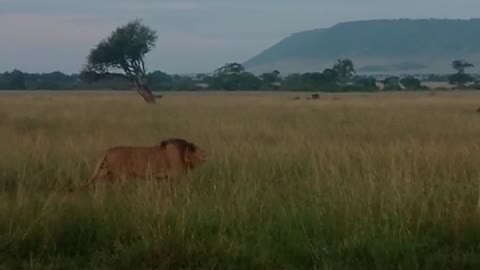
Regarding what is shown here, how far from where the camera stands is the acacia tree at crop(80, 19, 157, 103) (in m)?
44.7

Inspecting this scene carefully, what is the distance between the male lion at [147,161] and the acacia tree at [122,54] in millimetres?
36355

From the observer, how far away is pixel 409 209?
6410 mm

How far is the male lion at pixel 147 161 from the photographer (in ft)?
25.1

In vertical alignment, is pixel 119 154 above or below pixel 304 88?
above

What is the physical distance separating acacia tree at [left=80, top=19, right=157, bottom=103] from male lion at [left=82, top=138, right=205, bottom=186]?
36.4 m

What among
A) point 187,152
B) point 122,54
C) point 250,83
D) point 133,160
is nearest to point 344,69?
point 250,83

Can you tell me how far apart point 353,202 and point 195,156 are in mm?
1830

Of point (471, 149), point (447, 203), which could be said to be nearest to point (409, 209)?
point (447, 203)

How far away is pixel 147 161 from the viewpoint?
7.65m

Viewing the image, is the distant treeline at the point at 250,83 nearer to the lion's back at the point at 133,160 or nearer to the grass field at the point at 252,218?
the grass field at the point at 252,218

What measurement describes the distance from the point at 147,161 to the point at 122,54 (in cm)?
3760

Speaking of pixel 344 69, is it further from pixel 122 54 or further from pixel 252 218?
pixel 252 218

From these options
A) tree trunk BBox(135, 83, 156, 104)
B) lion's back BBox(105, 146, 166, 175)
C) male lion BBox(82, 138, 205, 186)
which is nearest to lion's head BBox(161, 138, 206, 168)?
male lion BBox(82, 138, 205, 186)

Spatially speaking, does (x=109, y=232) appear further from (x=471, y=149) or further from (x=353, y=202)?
(x=471, y=149)
